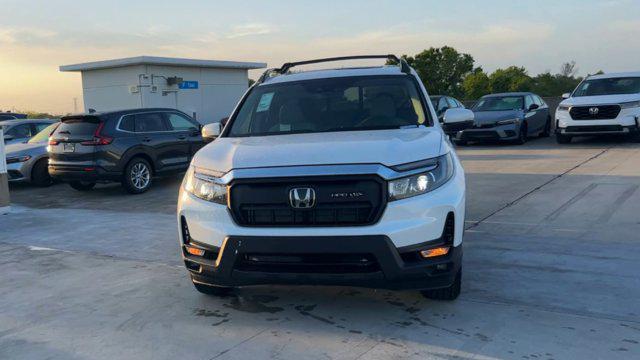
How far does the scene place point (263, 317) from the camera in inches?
160

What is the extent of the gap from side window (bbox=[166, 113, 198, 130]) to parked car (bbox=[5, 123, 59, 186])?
3.10 m

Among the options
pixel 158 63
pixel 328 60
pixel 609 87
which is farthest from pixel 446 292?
pixel 158 63

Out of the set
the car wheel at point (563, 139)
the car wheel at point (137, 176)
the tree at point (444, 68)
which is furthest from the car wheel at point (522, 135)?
the tree at point (444, 68)

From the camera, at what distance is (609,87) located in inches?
578

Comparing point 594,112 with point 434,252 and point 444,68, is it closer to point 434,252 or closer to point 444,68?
point 434,252

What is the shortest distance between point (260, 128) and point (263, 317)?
1.70 meters

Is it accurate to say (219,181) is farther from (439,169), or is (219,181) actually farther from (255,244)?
(439,169)

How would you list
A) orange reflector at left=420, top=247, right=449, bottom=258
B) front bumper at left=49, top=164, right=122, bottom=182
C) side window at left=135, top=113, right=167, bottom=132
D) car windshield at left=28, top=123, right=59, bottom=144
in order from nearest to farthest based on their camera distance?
orange reflector at left=420, top=247, right=449, bottom=258 < front bumper at left=49, top=164, right=122, bottom=182 < side window at left=135, top=113, right=167, bottom=132 < car windshield at left=28, top=123, right=59, bottom=144

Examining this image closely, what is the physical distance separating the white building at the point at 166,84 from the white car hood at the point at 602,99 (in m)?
13.0

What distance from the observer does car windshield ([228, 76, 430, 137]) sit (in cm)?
471

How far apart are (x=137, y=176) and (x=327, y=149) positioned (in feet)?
26.2

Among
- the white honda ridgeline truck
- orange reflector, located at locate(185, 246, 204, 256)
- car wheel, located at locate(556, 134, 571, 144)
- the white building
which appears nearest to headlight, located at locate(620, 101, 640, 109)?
car wheel, located at locate(556, 134, 571, 144)

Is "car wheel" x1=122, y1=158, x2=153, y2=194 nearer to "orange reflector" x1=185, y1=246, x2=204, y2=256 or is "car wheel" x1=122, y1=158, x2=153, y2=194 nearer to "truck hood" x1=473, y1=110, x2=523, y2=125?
"orange reflector" x1=185, y1=246, x2=204, y2=256

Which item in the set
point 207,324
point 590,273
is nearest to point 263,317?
point 207,324
